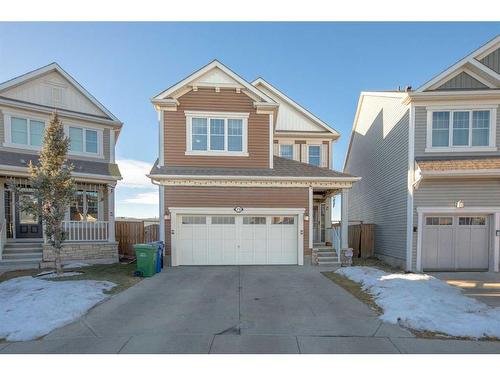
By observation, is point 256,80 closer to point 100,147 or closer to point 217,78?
point 217,78

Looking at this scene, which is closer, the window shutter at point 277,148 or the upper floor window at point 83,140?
the upper floor window at point 83,140

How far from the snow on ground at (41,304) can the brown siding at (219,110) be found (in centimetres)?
587

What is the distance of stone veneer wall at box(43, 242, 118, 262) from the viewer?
36.6ft

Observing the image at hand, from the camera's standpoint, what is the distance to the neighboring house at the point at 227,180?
11.4 meters

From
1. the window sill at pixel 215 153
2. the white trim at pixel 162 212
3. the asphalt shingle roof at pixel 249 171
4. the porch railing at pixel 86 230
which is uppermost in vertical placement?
the window sill at pixel 215 153

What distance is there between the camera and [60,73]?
13.1 meters

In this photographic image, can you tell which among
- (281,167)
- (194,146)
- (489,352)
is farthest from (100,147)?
(489,352)

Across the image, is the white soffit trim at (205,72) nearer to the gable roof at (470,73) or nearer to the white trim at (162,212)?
the white trim at (162,212)

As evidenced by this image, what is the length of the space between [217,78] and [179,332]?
34.6 ft

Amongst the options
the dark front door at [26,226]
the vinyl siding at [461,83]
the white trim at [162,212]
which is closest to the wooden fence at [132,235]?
the white trim at [162,212]

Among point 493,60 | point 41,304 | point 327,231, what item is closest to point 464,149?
point 493,60

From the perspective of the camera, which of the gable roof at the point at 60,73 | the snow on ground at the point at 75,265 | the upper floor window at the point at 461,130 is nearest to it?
the upper floor window at the point at 461,130

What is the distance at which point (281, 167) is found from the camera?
41.1ft

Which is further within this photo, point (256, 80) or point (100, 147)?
point (256, 80)
